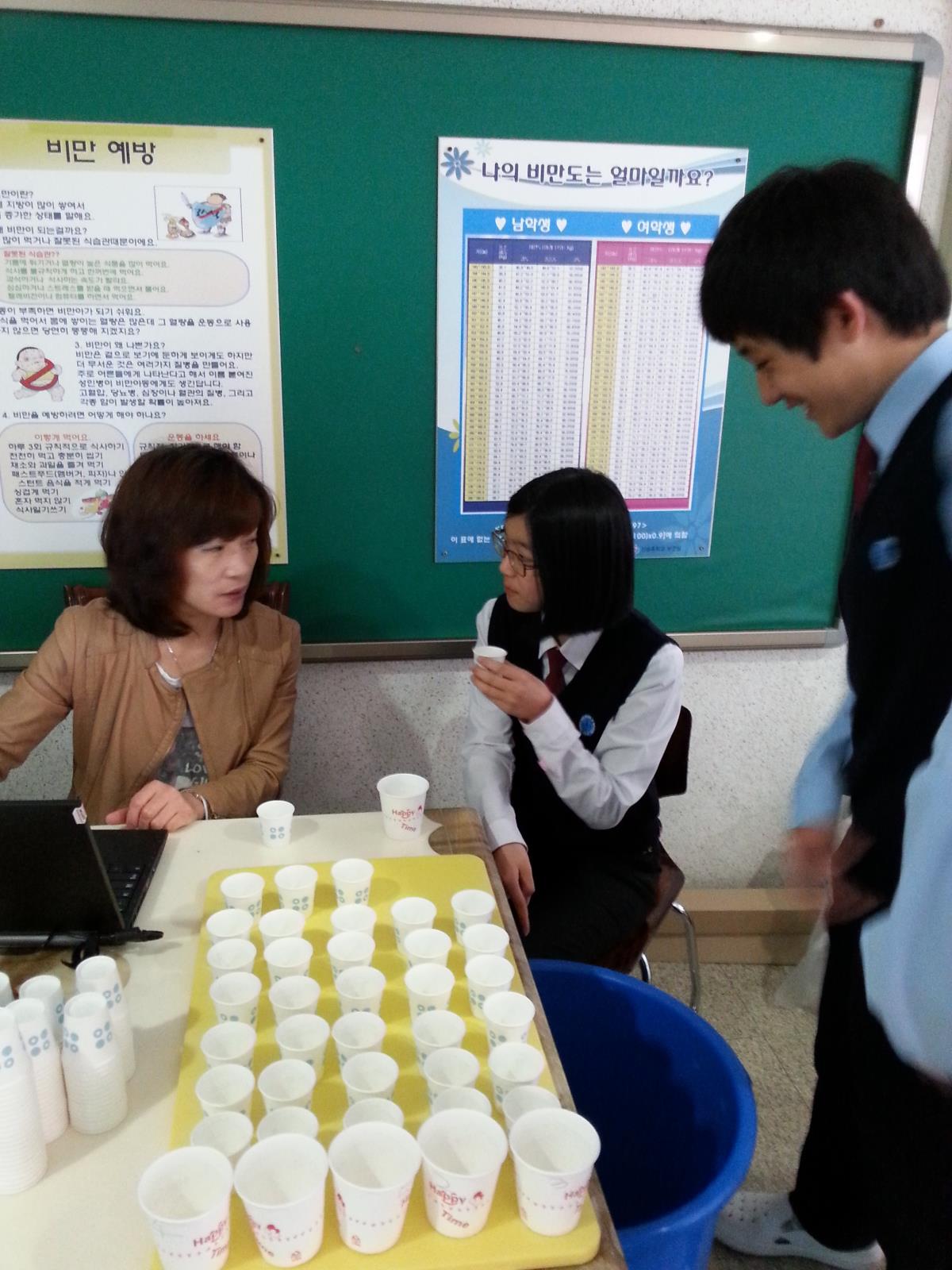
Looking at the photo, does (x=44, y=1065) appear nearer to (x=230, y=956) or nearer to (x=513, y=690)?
(x=230, y=956)

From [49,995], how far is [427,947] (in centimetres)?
38

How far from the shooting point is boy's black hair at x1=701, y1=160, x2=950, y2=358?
36.2 inches

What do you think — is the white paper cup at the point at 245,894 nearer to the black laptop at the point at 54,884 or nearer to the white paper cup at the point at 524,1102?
the black laptop at the point at 54,884

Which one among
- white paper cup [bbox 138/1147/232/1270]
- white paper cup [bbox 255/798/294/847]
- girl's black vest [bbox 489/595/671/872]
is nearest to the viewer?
white paper cup [bbox 138/1147/232/1270]

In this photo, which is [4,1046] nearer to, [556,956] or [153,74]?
[556,956]

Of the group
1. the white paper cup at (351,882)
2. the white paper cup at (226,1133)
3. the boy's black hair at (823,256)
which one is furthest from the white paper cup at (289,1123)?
the boy's black hair at (823,256)

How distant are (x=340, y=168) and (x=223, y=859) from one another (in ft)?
4.42

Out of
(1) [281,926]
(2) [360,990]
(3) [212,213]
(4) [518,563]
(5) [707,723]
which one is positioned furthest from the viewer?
(5) [707,723]

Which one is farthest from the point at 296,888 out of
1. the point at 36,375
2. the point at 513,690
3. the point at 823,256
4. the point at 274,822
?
the point at 36,375

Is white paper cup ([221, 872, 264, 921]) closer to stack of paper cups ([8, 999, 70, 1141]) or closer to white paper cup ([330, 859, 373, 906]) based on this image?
white paper cup ([330, 859, 373, 906])

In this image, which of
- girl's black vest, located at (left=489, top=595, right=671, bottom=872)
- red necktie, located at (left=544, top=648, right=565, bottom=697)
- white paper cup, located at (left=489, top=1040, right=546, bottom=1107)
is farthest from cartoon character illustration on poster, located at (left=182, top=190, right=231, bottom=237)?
white paper cup, located at (left=489, top=1040, right=546, bottom=1107)

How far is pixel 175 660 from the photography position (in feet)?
5.36

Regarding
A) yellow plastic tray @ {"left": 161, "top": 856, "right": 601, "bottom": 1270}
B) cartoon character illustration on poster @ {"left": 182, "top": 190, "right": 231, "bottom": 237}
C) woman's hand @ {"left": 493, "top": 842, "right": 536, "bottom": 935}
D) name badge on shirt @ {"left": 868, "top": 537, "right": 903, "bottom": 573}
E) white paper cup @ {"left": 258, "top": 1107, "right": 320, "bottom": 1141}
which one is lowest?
woman's hand @ {"left": 493, "top": 842, "right": 536, "bottom": 935}

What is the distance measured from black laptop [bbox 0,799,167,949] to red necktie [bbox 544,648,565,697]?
851 millimetres
